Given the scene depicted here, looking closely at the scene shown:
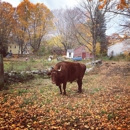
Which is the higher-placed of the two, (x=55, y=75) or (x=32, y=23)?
(x=32, y=23)

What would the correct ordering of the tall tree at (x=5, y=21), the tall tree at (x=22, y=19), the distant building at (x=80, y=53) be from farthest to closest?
the tall tree at (x=22, y=19) → the distant building at (x=80, y=53) → the tall tree at (x=5, y=21)

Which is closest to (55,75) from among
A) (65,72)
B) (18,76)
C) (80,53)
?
(65,72)

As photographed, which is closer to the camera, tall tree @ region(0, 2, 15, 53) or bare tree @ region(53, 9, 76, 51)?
tall tree @ region(0, 2, 15, 53)

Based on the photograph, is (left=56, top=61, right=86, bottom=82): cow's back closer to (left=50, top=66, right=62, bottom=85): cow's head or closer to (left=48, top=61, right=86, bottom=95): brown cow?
(left=48, top=61, right=86, bottom=95): brown cow

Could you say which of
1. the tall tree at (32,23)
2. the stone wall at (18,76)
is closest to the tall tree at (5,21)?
the tall tree at (32,23)

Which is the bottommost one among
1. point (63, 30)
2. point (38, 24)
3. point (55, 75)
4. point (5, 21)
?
point (55, 75)

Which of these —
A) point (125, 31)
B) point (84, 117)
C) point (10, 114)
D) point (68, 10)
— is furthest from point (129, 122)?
point (68, 10)

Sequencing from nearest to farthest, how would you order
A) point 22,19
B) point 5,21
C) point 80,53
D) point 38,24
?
1. point 5,21
2. point 80,53
3. point 22,19
4. point 38,24

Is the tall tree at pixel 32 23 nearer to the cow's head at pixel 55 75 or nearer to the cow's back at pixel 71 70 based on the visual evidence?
the cow's back at pixel 71 70

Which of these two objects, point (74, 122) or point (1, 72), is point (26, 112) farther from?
point (1, 72)

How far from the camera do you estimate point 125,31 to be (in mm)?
11781

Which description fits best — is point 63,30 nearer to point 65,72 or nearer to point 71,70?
point 71,70

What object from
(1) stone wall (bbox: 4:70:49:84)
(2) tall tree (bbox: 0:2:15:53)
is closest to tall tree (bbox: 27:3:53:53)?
(2) tall tree (bbox: 0:2:15:53)

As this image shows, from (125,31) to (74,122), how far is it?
9091mm
